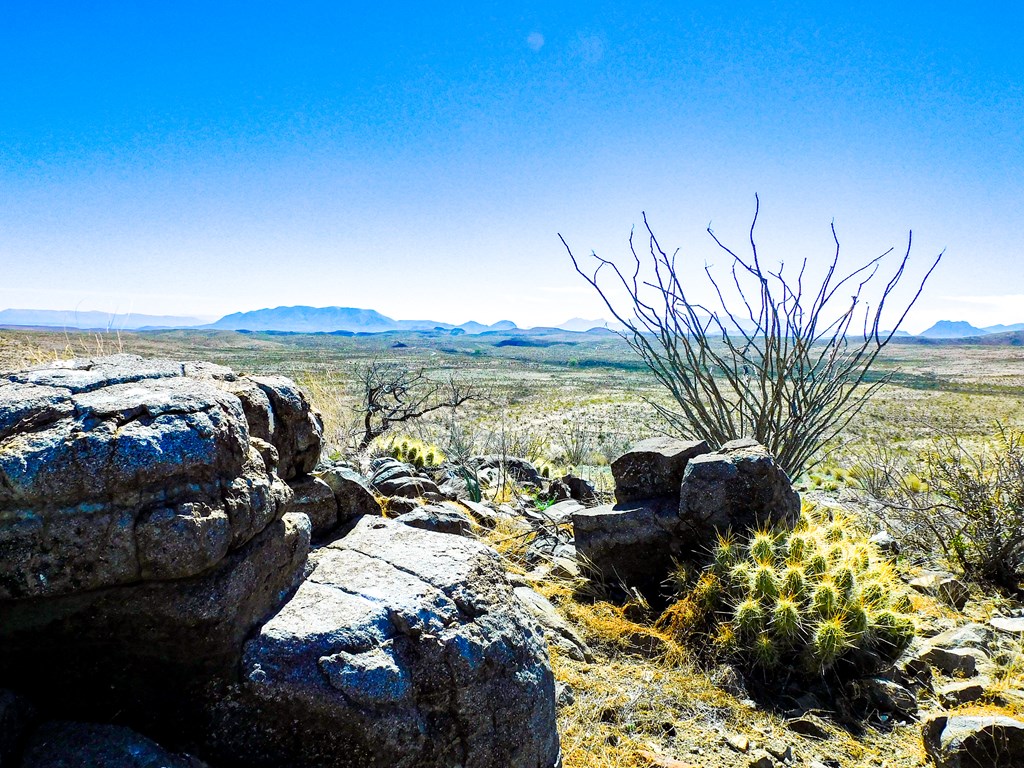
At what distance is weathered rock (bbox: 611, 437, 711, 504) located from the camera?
17.0 feet

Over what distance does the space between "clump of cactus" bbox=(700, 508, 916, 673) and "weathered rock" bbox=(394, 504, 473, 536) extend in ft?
5.98

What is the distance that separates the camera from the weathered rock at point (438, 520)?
4.48 meters

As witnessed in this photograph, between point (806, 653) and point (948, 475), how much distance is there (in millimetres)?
3596

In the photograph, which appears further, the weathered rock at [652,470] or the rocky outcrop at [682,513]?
the weathered rock at [652,470]

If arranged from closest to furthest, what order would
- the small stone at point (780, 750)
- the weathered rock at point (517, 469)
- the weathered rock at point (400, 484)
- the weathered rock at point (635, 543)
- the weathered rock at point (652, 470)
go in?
the small stone at point (780, 750), the weathered rock at point (635, 543), the weathered rock at point (652, 470), the weathered rock at point (400, 484), the weathered rock at point (517, 469)

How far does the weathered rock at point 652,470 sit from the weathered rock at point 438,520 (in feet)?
4.31

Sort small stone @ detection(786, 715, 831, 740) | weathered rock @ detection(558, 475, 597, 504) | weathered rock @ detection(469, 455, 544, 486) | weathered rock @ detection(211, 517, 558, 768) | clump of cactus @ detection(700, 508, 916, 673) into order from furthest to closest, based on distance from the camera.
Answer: weathered rock @ detection(469, 455, 544, 486), weathered rock @ detection(558, 475, 597, 504), clump of cactus @ detection(700, 508, 916, 673), small stone @ detection(786, 715, 831, 740), weathered rock @ detection(211, 517, 558, 768)

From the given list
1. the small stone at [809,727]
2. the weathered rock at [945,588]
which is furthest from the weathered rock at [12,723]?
the weathered rock at [945,588]

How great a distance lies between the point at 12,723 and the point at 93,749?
0.75 ft

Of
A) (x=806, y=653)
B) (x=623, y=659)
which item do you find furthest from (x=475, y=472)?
(x=806, y=653)

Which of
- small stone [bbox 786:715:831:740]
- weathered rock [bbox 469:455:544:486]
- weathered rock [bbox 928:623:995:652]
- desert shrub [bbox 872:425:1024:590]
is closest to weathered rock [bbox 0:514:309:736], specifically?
small stone [bbox 786:715:831:740]

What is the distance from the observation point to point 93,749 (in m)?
1.71

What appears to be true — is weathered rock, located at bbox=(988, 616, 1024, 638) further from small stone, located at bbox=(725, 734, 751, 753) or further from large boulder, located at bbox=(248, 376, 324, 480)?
large boulder, located at bbox=(248, 376, 324, 480)

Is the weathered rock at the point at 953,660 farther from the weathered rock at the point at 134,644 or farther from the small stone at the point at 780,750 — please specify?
the weathered rock at the point at 134,644
